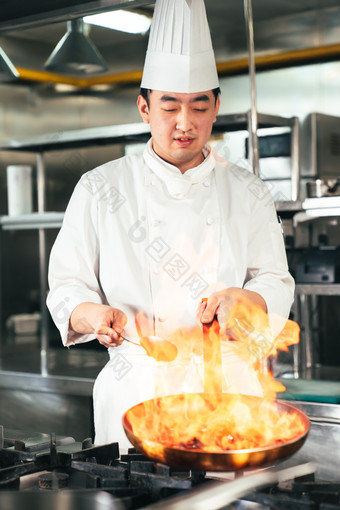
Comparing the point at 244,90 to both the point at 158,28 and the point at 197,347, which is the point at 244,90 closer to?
the point at 158,28

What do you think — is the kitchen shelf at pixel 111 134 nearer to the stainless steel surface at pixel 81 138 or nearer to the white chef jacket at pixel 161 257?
the stainless steel surface at pixel 81 138

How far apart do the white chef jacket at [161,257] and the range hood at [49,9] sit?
0.40 meters

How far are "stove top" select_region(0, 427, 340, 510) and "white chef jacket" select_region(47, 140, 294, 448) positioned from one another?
0.39m

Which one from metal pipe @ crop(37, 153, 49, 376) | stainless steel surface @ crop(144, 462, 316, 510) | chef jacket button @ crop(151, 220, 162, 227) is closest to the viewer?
stainless steel surface @ crop(144, 462, 316, 510)

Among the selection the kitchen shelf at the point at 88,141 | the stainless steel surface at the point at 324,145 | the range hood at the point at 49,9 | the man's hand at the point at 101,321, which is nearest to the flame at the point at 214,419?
the man's hand at the point at 101,321

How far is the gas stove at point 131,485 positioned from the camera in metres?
1.00

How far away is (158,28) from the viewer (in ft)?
6.31

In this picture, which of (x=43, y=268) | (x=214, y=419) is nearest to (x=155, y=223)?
(x=214, y=419)

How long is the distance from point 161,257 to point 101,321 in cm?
40

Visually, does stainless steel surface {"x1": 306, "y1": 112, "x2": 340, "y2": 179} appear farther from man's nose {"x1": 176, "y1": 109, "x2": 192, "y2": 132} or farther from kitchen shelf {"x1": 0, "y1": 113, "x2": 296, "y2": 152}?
man's nose {"x1": 176, "y1": 109, "x2": 192, "y2": 132}

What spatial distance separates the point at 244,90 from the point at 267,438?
12.8 ft

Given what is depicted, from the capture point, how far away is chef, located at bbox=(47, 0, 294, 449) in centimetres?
186

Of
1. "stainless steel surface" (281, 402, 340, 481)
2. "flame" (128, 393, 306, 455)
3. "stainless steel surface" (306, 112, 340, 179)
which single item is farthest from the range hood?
"stainless steel surface" (306, 112, 340, 179)

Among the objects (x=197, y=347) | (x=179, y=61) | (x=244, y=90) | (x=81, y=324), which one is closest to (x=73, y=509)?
(x=81, y=324)
